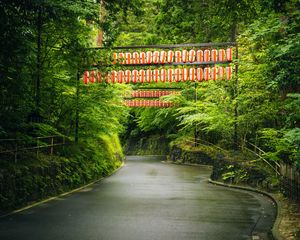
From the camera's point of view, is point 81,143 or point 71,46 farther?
point 81,143

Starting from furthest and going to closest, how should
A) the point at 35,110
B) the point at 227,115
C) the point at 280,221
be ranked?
the point at 227,115, the point at 35,110, the point at 280,221

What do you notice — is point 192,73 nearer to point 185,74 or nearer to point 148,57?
point 185,74

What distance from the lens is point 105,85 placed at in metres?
19.0

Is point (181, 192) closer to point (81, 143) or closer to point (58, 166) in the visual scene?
point (58, 166)

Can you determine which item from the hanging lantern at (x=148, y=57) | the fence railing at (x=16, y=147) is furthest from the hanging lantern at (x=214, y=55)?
the fence railing at (x=16, y=147)

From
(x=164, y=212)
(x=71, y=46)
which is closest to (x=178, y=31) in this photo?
(x=71, y=46)

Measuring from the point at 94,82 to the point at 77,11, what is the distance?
7.91m

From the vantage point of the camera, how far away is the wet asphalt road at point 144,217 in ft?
27.8

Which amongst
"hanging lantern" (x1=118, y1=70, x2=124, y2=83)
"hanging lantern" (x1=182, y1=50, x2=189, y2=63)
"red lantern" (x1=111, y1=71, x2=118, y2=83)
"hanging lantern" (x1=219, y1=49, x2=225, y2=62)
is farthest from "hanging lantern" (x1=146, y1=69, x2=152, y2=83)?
"hanging lantern" (x1=219, y1=49, x2=225, y2=62)

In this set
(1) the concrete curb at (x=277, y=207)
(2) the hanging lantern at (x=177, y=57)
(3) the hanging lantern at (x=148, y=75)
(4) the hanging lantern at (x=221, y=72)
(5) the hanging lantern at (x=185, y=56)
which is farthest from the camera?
(3) the hanging lantern at (x=148, y=75)

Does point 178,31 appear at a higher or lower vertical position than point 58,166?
higher

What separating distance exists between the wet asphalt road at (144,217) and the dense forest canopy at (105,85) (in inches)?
83.7

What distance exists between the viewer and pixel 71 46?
1552 cm

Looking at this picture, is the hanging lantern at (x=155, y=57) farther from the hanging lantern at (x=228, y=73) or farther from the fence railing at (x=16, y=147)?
the fence railing at (x=16, y=147)
